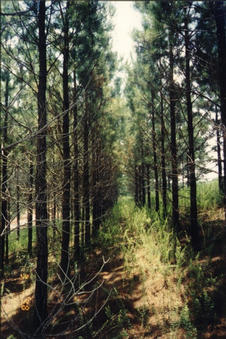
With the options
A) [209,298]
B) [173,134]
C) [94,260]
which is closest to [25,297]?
[94,260]

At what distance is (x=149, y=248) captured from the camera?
6.60 metres

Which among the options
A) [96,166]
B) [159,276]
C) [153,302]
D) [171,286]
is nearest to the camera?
[153,302]

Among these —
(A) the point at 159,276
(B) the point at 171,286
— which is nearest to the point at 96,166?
(A) the point at 159,276

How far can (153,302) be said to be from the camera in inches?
195

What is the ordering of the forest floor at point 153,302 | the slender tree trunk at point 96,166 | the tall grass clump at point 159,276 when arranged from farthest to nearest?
the slender tree trunk at point 96,166, the tall grass clump at point 159,276, the forest floor at point 153,302

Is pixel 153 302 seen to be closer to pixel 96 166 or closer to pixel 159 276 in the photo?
pixel 159 276

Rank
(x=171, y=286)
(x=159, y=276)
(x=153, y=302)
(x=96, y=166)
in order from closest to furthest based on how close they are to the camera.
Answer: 1. (x=153, y=302)
2. (x=171, y=286)
3. (x=159, y=276)
4. (x=96, y=166)

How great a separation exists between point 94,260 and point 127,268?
75.6 inches

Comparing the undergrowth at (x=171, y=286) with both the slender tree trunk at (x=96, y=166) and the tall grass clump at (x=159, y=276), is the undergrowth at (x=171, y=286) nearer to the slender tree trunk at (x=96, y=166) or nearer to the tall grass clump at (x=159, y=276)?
the tall grass clump at (x=159, y=276)

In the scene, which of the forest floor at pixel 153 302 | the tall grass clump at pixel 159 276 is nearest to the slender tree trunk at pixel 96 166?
the tall grass clump at pixel 159 276

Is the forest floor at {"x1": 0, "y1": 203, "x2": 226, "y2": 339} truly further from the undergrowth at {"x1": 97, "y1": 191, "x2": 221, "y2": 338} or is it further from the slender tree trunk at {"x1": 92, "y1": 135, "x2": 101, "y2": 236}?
the slender tree trunk at {"x1": 92, "y1": 135, "x2": 101, "y2": 236}

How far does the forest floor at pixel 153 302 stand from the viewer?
418 centimetres

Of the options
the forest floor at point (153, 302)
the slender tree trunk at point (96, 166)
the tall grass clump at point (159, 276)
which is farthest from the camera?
the slender tree trunk at point (96, 166)

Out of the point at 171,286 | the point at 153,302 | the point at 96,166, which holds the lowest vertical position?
the point at 153,302
